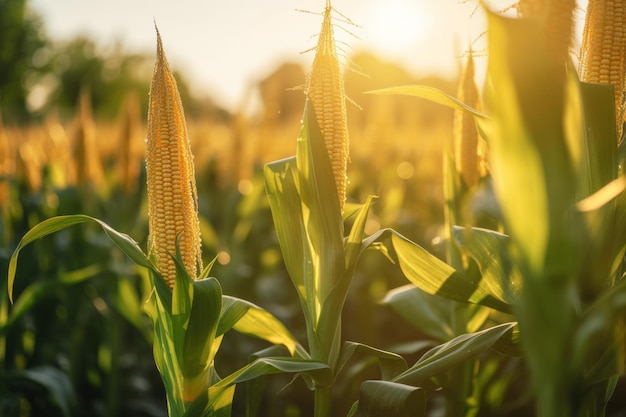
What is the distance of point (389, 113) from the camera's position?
9398 millimetres

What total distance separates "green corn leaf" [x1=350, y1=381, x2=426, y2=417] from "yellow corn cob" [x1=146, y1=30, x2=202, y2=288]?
1.99 ft

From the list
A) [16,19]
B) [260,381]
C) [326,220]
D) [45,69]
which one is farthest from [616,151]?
[45,69]

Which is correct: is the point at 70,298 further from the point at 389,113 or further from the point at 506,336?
the point at 389,113

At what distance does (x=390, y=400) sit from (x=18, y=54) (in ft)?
136

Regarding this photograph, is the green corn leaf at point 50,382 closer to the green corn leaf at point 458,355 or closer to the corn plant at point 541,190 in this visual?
the green corn leaf at point 458,355

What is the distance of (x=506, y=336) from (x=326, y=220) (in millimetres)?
582

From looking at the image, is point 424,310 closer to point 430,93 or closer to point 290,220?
point 290,220

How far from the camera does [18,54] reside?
3847cm

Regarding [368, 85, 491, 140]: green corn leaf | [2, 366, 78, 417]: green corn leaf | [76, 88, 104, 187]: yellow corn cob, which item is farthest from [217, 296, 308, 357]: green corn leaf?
[76, 88, 104, 187]: yellow corn cob

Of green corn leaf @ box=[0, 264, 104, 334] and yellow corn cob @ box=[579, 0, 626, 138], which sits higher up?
yellow corn cob @ box=[579, 0, 626, 138]

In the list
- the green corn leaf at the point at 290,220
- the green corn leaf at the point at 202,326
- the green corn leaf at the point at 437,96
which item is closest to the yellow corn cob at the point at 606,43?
the green corn leaf at the point at 437,96

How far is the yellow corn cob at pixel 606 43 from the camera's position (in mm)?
1785

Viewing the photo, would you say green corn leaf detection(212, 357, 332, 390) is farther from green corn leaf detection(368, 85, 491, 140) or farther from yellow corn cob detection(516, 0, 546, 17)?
yellow corn cob detection(516, 0, 546, 17)

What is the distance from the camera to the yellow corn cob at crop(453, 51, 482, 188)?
98.0 inches
